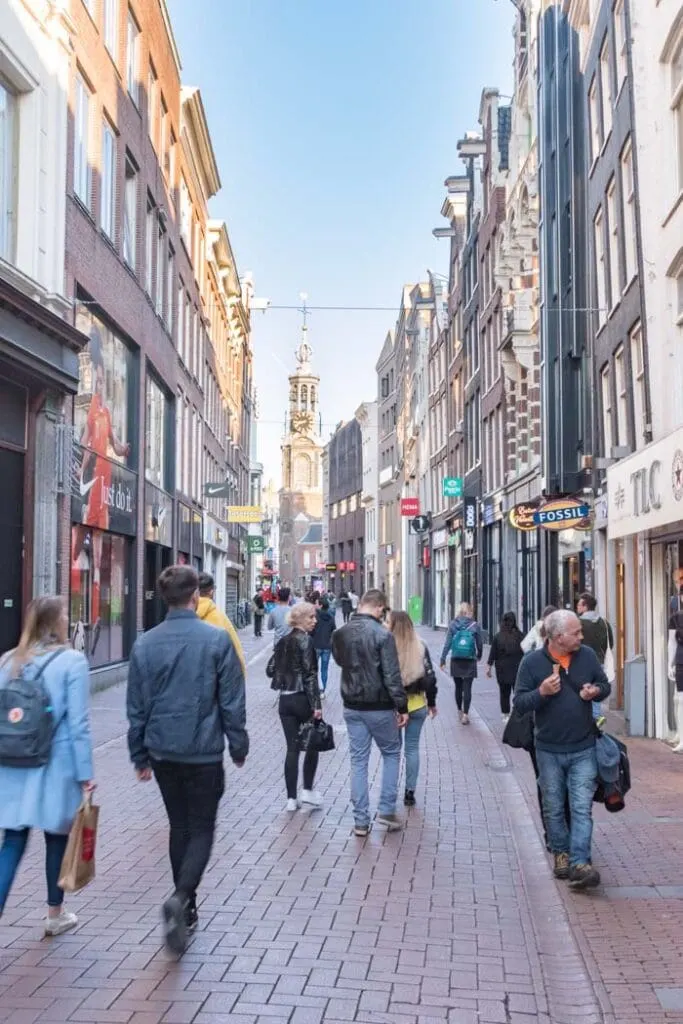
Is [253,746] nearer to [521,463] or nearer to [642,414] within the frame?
[642,414]

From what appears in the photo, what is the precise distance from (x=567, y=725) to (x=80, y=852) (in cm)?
308

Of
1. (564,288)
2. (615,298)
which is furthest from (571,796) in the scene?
(564,288)

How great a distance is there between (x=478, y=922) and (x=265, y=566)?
312ft

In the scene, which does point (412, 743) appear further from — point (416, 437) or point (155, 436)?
point (416, 437)

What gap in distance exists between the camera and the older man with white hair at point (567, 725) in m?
6.94

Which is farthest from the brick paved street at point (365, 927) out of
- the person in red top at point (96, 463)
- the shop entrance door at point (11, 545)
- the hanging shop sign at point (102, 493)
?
the person in red top at point (96, 463)

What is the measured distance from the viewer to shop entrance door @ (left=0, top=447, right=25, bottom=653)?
1467cm

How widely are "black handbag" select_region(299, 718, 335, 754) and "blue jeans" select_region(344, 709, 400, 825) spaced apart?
57 centimetres

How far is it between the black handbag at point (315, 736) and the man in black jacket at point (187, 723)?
11.4ft

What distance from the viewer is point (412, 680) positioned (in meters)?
9.48

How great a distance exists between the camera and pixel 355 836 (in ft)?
27.3

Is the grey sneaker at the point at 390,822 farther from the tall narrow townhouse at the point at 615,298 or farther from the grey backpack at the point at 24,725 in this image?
the tall narrow townhouse at the point at 615,298

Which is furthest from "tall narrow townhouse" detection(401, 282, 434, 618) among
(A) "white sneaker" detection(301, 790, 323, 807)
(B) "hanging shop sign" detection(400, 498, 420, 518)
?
(A) "white sneaker" detection(301, 790, 323, 807)

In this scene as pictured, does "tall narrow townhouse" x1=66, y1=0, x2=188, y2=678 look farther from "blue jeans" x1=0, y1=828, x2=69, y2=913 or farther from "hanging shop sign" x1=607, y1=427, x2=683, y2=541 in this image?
"blue jeans" x1=0, y1=828, x2=69, y2=913
